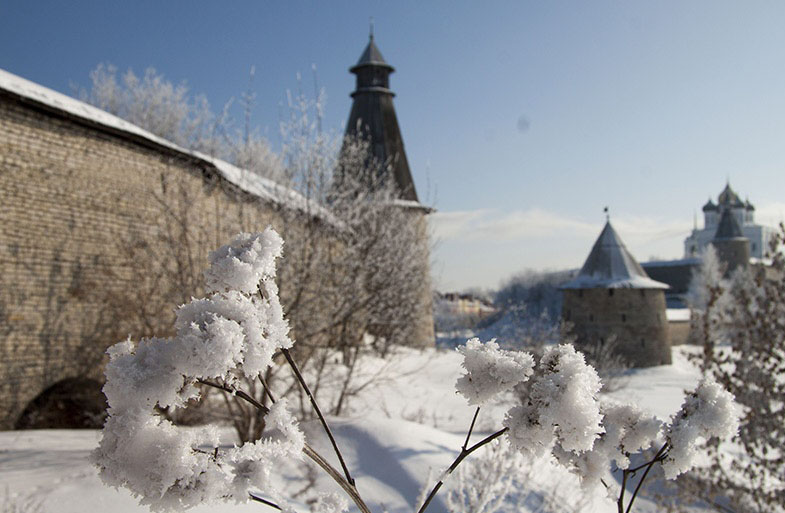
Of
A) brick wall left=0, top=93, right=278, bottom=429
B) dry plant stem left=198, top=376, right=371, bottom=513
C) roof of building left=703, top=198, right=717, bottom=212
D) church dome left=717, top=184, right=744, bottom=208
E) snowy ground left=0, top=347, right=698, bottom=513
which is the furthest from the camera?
roof of building left=703, top=198, right=717, bottom=212

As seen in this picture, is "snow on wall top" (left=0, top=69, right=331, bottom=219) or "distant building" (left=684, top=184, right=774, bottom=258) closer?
"snow on wall top" (left=0, top=69, right=331, bottom=219)

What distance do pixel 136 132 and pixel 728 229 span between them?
48.7 m

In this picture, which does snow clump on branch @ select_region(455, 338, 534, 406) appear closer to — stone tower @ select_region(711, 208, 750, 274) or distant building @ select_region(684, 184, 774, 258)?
stone tower @ select_region(711, 208, 750, 274)

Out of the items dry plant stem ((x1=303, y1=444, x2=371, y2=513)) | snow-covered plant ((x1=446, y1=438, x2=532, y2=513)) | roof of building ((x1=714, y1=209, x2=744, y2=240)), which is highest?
roof of building ((x1=714, y1=209, x2=744, y2=240))

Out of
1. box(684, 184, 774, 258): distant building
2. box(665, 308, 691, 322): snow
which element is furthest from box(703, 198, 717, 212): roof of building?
box(665, 308, 691, 322): snow

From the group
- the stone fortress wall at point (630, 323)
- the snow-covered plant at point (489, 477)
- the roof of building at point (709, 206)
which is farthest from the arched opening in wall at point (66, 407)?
the roof of building at point (709, 206)

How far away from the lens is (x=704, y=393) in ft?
5.05

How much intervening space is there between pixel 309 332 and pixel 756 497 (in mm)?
4866

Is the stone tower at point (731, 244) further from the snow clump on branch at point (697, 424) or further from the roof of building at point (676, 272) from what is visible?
the snow clump on branch at point (697, 424)

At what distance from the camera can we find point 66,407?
7.00 m

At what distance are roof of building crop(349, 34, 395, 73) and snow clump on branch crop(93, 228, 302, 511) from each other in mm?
18471

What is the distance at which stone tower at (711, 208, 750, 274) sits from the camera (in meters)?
43.8

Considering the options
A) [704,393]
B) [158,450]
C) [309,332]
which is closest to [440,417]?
[309,332]

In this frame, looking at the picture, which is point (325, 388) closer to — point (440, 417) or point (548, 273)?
point (440, 417)
